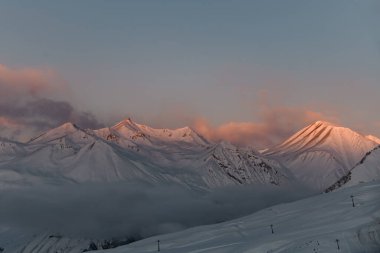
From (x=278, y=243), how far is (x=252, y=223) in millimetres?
31473

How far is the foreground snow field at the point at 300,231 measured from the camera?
7288 centimetres

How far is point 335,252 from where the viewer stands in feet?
226

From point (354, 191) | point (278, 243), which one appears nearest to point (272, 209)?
point (354, 191)

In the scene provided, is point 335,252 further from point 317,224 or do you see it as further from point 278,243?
point 317,224

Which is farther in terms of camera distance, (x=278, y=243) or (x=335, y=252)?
(x=278, y=243)

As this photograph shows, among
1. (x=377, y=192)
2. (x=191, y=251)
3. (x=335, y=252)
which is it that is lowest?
(x=335, y=252)

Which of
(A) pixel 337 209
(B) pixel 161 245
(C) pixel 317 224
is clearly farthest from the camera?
(B) pixel 161 245

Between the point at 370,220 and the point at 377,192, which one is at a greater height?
the point at 377,192

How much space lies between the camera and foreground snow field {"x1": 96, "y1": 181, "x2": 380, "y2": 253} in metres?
72.9

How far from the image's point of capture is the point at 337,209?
320ft

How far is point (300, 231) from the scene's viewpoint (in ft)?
285

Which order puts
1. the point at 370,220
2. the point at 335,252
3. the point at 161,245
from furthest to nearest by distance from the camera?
1. the point at 161,245
2. the point at 370,220
3. the point at 335,252

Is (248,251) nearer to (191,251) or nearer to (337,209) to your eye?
(191,251)

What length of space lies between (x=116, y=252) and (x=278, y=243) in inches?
1493
